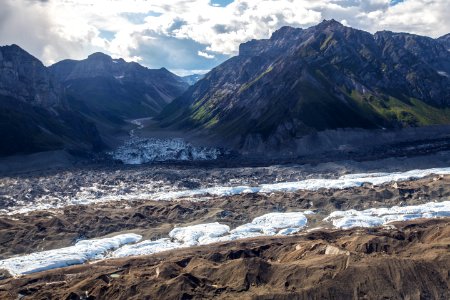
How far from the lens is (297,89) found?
19488 cm

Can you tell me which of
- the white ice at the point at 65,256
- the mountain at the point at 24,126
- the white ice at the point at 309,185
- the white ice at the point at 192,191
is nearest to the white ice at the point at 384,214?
the white ice at the point at 309,185

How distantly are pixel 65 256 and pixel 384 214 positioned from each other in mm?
49485

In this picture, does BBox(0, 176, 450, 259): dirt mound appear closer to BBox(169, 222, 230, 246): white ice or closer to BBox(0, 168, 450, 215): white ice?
BBox(169, 222, 230, 246): white ice

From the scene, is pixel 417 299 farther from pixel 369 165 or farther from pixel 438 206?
pixel 369 165

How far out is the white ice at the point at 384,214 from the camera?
256 ft

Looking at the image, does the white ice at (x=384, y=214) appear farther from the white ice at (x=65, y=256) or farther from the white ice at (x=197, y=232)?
the white ice at (x=65, y=256)

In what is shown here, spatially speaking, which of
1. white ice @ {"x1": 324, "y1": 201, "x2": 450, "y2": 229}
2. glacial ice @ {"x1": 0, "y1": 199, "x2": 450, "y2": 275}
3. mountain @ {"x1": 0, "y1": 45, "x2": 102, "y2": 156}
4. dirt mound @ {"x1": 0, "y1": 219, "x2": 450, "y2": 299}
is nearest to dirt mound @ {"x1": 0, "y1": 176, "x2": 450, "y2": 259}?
glacial ice @ {"x1": 0, "y1": 199, "x2": 450, "y2": 275}

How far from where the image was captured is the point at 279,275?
5281 centimetres

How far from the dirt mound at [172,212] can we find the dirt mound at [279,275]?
50.3 feet

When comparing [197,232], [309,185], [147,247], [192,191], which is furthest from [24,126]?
[147,247]

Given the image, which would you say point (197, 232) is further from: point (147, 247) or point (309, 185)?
point (309, 185)

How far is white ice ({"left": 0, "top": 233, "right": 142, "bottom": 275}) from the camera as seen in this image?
210ft

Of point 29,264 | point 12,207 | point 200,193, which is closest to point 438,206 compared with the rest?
point 200,193

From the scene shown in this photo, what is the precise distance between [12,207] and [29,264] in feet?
126
